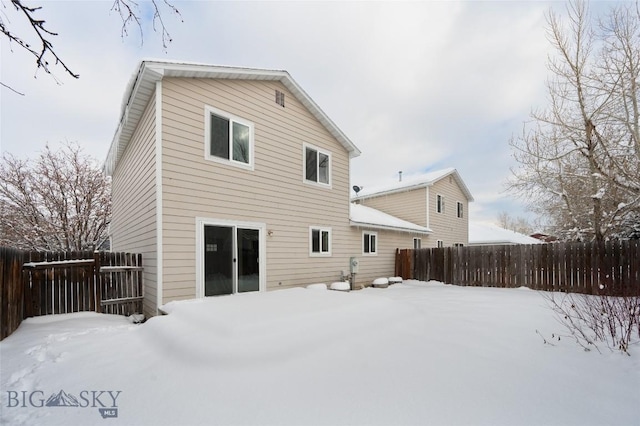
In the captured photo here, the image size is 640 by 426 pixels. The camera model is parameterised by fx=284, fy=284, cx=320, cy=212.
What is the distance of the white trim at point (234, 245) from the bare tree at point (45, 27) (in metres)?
4.02

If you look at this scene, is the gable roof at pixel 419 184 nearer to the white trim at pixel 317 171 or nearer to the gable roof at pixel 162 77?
the gable roof at pixel 162 77

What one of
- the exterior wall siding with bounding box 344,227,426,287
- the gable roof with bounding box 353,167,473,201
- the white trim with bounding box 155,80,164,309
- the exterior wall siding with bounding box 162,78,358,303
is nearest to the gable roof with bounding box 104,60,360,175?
the exterior wall siding with bounding box 162,78,358,303

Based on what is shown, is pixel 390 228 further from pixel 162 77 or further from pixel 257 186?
pixel 162 77

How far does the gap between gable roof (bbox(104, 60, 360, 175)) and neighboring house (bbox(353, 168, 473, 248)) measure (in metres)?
8.03

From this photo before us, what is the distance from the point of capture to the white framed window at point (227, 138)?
683cm

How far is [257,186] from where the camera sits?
7680 mm

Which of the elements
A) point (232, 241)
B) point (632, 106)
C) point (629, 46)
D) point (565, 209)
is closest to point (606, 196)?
point (565, 209)

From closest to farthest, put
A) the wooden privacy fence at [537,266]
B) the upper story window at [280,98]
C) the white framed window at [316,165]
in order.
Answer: the wooden privacy fence at [537,266] < the upper story window at [280,98] < the white framed window at [316,165]

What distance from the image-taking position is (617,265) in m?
7.98

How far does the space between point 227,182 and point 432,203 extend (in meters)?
12.7

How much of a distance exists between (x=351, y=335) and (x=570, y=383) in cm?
244

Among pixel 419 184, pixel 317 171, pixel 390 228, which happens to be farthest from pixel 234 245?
pixel 419 184

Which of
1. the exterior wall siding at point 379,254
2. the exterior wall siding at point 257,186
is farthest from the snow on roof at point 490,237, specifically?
the exterior wall siding at point 257,186

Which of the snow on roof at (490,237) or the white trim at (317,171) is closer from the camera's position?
the white trim at (317,171)
